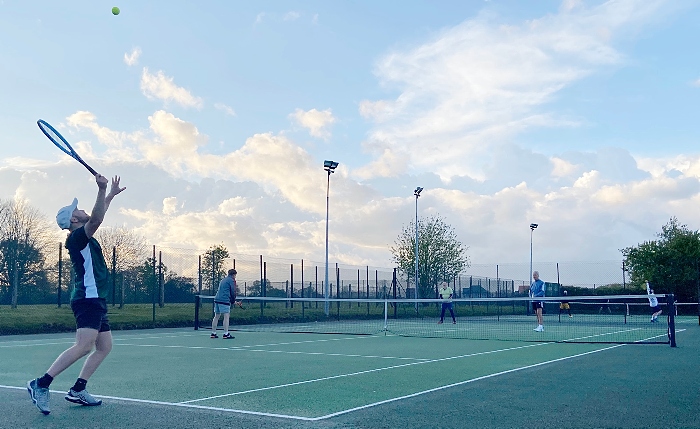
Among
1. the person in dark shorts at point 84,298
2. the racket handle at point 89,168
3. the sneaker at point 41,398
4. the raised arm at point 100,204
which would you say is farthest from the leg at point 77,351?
the racket handle at point 89,168

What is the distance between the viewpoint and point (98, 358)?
20.7 ft

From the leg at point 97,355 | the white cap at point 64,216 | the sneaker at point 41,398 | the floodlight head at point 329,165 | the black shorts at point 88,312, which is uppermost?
the floodlight head at point 329,165

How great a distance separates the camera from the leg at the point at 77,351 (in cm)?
592

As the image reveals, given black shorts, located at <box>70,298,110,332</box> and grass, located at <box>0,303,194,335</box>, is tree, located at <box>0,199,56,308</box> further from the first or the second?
black shorts, located at <box>70,298,110,332</box>

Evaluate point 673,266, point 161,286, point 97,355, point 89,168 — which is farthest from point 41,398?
point 673,266

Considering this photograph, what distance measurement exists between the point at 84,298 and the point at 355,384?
122 inches

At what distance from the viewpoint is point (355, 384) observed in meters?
7.71

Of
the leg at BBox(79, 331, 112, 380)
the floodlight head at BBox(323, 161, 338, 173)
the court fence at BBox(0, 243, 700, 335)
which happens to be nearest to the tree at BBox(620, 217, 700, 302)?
the court fence at BBox(0, 243, 700, 335)

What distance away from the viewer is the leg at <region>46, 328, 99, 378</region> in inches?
233

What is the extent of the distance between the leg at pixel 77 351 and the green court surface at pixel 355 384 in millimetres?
386

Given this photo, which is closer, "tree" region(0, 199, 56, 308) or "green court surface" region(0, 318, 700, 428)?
"green court surface" region(0, 318, 700, 428)

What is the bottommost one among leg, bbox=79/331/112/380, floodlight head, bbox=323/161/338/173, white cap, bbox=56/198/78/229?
leg, bbox=79/331/112/380

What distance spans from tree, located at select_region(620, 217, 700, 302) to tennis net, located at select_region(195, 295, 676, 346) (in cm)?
437

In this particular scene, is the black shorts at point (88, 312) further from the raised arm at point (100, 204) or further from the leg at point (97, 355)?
the raised arm at point (100, 204)
